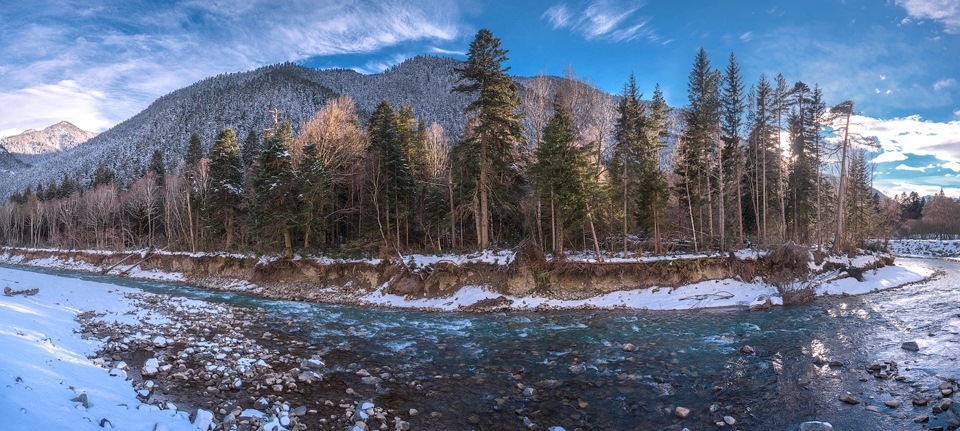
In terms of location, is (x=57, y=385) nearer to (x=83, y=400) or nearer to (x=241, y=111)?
(x=83, y=400)

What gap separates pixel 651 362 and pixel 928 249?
86.7 metres

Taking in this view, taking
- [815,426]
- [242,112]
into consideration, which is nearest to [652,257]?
[815,426]

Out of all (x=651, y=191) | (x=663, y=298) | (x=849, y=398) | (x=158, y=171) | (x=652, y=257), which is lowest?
(x=663, y=298)

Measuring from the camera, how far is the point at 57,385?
258 inches

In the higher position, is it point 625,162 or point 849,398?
point 625,162

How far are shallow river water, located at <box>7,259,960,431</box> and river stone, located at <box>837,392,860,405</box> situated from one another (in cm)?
30

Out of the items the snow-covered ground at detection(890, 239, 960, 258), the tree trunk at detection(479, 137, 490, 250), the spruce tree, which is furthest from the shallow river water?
the snow-covered ground at detection(890, 239, 960, 258)

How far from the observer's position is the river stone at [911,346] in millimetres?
12344

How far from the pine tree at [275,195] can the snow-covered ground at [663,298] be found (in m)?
12.1

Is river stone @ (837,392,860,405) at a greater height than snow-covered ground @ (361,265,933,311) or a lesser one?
greater

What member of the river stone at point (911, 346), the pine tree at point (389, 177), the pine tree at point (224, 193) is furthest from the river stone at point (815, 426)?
the pine tree at point (224, 193)

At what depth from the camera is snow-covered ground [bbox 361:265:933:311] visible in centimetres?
2286

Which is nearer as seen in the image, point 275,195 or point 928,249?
point 275,195

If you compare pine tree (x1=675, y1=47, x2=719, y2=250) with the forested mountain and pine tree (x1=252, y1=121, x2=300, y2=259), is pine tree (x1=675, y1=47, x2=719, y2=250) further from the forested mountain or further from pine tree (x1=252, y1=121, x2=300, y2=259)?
the forested mountain
